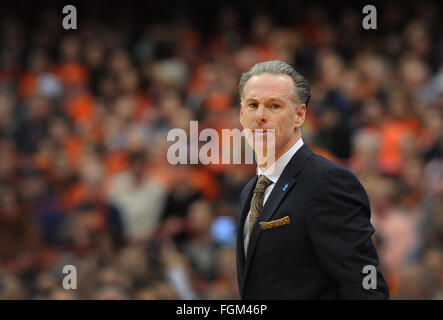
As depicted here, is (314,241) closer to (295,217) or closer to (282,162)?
(295,217)

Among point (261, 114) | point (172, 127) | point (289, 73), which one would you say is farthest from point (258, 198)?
point (172, 127)

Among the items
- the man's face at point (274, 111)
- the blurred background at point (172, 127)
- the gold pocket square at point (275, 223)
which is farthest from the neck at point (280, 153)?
the blurred background at point (172, 127)

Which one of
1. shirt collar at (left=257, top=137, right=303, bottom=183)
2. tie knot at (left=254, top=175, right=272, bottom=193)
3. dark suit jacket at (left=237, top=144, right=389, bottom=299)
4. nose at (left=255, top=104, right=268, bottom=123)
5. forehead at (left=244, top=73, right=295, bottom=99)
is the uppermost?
forehead at (left=244, top=73, right=295, bottom=99)

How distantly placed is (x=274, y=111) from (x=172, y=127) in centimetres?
479

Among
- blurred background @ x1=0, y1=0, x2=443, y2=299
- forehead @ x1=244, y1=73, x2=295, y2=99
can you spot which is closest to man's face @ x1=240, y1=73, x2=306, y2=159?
forehead @ x1=244, y1=73, x2=295, y2=99

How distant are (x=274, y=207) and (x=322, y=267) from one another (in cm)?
24

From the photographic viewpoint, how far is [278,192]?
7.11 ft

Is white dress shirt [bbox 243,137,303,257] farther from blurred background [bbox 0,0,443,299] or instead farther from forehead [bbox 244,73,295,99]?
blurred background [bbox 0,0,443,299]

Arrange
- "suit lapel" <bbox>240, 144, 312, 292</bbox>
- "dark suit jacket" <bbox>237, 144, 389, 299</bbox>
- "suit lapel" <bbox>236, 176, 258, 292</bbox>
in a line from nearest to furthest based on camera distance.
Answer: "dark suit jacket" <bbox>237, 144, 389, 299</bbox>
"suit lapel" <bbox>240, 144, 312, 292</bbox>
"suit lapel" <bbox>236, 176, 258, 292</bbox>

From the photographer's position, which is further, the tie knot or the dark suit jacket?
the tie knot

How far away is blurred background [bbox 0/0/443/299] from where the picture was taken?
5145 millimetres

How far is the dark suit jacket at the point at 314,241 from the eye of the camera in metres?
1.98

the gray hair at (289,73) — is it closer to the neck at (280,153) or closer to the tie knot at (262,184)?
the neck at (280,153)

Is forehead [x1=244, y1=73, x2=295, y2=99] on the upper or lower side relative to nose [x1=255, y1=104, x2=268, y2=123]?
upper
